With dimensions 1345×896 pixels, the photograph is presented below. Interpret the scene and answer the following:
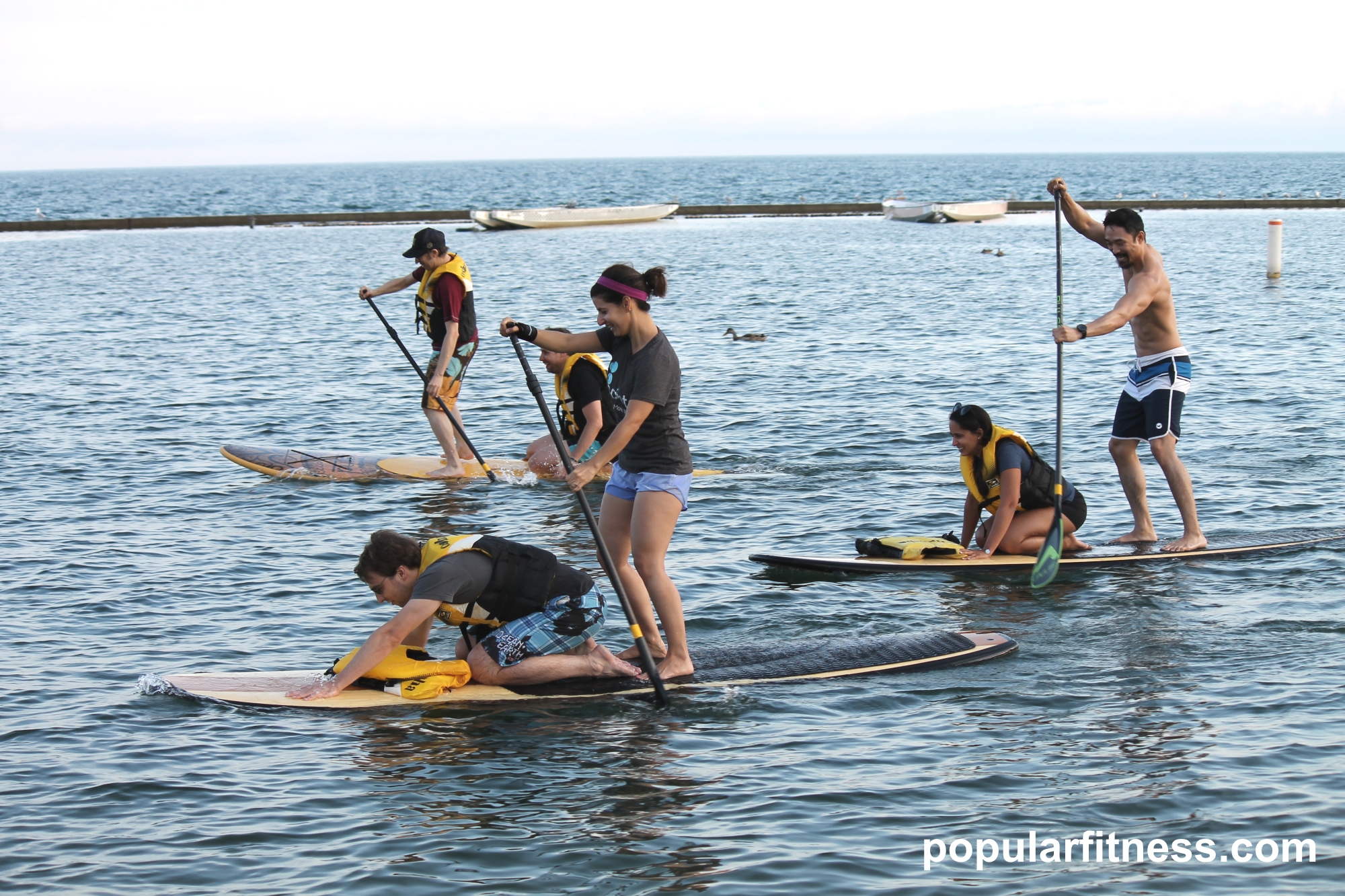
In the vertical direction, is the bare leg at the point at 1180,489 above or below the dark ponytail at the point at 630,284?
below

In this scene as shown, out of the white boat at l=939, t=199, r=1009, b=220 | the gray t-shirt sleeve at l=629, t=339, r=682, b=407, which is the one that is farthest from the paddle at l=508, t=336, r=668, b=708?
the white boat at l=939, t=199, r=1009, b=220

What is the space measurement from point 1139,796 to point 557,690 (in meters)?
3.01

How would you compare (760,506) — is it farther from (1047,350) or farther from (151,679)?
(1047,350)

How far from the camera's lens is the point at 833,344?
23.1 meters

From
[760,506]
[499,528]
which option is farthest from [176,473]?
[760,506]

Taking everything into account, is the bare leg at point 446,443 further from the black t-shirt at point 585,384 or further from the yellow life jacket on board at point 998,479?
the yellow life jacket on board at point 998,479

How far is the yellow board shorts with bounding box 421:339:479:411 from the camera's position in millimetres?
12289

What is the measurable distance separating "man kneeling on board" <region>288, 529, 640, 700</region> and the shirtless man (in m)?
4.25

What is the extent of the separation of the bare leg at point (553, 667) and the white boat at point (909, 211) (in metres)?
58.3

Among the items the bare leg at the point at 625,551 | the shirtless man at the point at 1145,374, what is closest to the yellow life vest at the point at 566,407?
the bare leg at the point at 625,551

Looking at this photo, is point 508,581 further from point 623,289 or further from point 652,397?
point 623,289

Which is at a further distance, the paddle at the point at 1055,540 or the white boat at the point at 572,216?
the white boat at the point at 572,216

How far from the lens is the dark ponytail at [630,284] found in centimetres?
654

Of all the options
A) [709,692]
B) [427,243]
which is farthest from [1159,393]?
[427,243]
